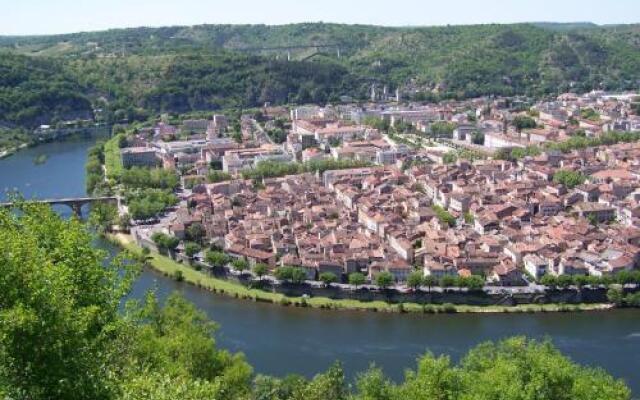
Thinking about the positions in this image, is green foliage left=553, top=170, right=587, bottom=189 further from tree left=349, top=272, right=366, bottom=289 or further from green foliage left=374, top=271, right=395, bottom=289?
tree left=349, top=272, right=366, bottom=289

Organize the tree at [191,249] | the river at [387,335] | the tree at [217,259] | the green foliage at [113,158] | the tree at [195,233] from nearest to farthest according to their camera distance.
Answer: the river at [387,335]
the tree at [217,259]
the tree at [191,249]
the tree at [195,233]
the green foliage at [113,158]

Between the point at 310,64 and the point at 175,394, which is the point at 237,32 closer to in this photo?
the point at 310,64

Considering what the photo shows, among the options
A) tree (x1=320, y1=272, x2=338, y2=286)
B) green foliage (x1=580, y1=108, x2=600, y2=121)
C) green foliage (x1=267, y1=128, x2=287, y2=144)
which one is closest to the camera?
tree (x1=320, y1=272, x2=338, y2=286)

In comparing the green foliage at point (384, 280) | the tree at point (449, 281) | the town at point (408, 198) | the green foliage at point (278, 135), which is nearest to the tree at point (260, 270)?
the town at point (408, 198)

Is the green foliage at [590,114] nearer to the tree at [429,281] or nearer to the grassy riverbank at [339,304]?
the grassy riverbank at [339,304]

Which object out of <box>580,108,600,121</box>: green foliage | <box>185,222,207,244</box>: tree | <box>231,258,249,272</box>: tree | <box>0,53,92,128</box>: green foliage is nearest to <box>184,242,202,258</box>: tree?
<box>185,222,207,244</box>: tree

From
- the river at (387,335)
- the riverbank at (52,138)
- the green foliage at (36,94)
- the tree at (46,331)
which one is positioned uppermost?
the tree at (46,331)

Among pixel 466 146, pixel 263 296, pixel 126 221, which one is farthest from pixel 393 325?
pixel 466 146

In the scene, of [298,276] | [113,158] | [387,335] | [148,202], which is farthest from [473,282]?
[113,158]
